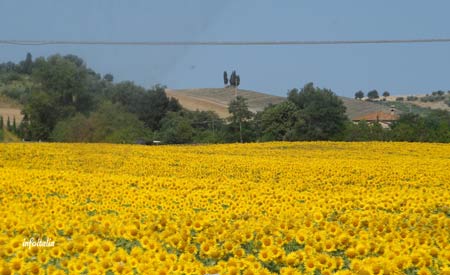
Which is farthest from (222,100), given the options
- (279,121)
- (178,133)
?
(178,133)

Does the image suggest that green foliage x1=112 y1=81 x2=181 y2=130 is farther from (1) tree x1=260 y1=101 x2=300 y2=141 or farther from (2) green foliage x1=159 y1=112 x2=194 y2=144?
(1) tree x1=260 y1=101 x2=300 y2=141

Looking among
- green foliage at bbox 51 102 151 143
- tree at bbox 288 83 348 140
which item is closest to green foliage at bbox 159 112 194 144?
green foliage at bbox 51 102 151 143

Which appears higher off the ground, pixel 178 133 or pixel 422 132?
pixel 178 133

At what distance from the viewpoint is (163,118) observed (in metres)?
79.2

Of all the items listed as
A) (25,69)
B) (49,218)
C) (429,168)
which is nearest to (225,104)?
(25,69)

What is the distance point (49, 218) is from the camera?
969 cm

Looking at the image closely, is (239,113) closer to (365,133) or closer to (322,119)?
(322,119)

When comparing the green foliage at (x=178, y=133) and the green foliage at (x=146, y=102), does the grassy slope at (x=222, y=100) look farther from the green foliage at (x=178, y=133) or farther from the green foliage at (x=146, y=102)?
the green foliage at (x=178, y=133)

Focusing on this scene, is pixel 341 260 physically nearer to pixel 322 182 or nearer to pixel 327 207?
pixel 327 207

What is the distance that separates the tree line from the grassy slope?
1347cm

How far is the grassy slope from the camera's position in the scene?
10076 centimetres

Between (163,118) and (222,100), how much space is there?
1372 inches

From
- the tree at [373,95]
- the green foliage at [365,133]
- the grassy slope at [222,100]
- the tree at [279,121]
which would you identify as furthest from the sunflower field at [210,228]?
the tree at [373,95]

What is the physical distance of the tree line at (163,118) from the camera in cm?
6044
